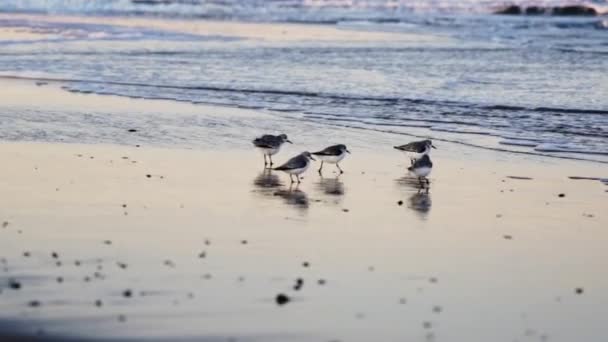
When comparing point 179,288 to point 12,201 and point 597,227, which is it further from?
Answer: point 597,227

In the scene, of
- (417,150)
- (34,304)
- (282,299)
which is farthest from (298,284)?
(417,150)

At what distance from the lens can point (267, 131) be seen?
1639 centimetres

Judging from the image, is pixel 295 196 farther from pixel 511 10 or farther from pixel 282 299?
pixel 511 10

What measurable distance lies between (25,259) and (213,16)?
4449 centimetres

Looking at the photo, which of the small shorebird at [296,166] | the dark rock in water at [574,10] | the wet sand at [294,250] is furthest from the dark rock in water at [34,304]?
the dark rock in water at [574,10]

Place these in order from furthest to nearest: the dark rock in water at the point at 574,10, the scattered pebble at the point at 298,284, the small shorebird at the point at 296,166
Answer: the dark rock in water at the point at 574,10 → the small shorebird at the point at 296,166 → the scattered pebble at the point at 298,284

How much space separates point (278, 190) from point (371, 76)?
1252cm

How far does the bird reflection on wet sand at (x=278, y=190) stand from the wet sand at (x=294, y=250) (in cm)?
5

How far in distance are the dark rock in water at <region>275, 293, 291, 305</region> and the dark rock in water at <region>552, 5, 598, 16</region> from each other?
51733 mm

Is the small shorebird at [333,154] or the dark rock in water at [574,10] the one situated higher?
the small shorebird at [333,154]

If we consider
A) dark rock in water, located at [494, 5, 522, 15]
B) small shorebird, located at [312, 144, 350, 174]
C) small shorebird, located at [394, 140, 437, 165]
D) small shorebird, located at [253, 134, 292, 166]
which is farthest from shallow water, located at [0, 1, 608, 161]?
dark rock in water, located at [494, 5, 522, 15]

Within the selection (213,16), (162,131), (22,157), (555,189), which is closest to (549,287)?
(555,189)

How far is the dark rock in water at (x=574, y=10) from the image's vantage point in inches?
2269

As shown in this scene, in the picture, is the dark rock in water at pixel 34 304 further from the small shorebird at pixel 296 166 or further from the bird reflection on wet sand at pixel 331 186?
the small shorebird at pixel 296 166
